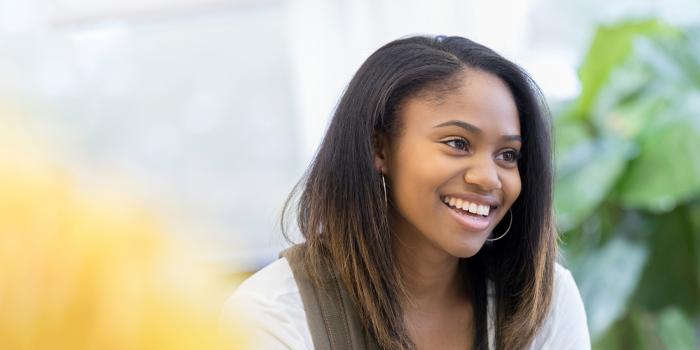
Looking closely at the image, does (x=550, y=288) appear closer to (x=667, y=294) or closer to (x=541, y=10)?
(x=667, y=294)

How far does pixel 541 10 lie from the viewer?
10.4 ft

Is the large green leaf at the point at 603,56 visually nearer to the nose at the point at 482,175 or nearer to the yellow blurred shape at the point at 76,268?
the nose at the point at 482,175

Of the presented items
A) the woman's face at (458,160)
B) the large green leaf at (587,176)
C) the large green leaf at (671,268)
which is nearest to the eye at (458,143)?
the woman's face at (458,160)

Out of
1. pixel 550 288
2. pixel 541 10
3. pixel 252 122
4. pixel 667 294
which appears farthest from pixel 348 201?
pixel 541 10

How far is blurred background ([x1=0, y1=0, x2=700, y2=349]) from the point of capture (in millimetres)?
2425

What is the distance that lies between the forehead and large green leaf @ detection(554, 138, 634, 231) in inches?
41.4

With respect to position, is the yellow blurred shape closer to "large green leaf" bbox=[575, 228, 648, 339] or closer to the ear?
the ear

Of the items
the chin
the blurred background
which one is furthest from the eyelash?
the blurred background

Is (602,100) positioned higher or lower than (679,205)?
higher

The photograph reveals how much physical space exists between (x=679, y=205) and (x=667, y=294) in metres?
0.23

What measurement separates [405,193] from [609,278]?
47.0 inches

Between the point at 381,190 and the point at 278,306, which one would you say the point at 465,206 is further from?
the point at 278,306

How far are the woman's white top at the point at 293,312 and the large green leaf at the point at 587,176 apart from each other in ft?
2.74

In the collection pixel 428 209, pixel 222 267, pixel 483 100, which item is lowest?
pixel 428 209
